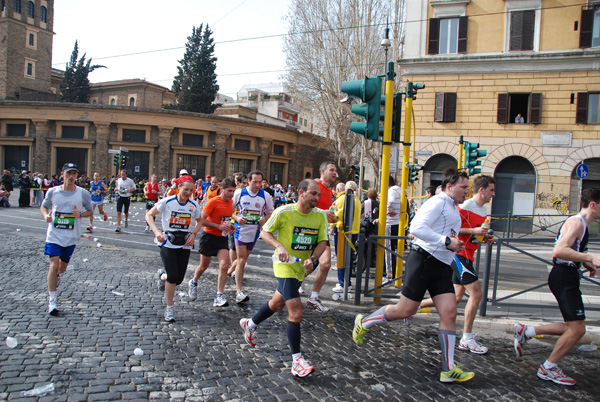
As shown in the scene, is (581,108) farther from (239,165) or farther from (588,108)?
(239,165)

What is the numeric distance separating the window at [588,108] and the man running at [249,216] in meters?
18.5

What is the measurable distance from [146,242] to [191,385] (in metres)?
8.68

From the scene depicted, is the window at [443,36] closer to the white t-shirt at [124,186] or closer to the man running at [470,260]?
the white t-shirt at [124,186]

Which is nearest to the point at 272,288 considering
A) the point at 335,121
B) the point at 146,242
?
the point at 146,242

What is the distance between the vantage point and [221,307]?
633 cm

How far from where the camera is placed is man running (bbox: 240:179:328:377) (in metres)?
4.18

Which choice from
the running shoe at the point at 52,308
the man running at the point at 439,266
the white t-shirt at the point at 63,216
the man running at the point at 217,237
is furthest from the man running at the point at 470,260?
the white t-shirt at the point at 63,216

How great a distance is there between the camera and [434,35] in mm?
21438

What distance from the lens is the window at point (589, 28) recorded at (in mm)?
19422

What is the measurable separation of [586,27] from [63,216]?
71.7 ft

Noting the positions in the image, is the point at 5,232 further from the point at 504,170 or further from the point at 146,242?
the point at 504,170

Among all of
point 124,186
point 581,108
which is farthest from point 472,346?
point 581,108

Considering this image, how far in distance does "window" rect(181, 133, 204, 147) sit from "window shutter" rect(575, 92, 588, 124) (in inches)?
1071

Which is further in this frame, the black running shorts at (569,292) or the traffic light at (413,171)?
the traffic light at (413,171)
